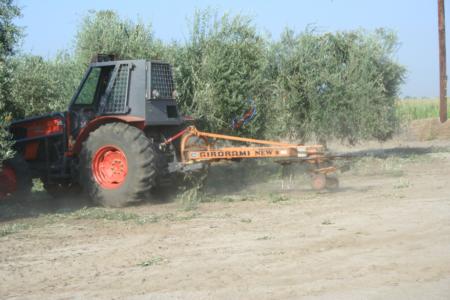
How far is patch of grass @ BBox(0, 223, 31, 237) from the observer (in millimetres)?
8963

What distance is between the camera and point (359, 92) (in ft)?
59.4

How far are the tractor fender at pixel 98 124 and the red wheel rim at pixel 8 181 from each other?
42.2 inches

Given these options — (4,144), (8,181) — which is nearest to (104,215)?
(4,144)

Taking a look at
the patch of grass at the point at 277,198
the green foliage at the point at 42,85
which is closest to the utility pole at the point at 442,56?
the green foliage at the point at 42,85

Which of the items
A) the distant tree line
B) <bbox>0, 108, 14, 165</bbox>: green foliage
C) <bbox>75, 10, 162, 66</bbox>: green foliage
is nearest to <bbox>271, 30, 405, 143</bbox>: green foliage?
the distant tree line

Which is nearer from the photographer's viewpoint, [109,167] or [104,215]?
[104,215]

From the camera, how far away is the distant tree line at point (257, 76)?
594 inches

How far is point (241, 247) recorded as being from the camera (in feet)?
24.7

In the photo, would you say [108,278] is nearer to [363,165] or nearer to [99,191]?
[99,191]

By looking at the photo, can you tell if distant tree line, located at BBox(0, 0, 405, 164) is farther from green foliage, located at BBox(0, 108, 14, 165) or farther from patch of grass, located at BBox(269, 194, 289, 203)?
patch of grass, located at BBox(269, 194, 289, 203)

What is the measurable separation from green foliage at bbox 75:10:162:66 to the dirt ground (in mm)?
4559

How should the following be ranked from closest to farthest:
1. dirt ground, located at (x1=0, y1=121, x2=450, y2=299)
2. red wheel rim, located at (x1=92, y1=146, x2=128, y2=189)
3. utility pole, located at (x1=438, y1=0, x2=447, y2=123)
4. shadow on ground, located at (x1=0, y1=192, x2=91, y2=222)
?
dirt ground, located at (x1=0, y1=121, x2=450, y2=299)
shadow on ground, located at (x1=0, y1=192, x2=91, y2=222)
red wheel rim, located at (x1=92, y1=146, x2=128, y2=189)
utility pole, located at (x1=438, y1=0, x2=447, y2=123)

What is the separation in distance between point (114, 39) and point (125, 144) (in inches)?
198

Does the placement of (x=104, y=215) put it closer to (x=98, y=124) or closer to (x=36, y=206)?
(x=98, y=124)
